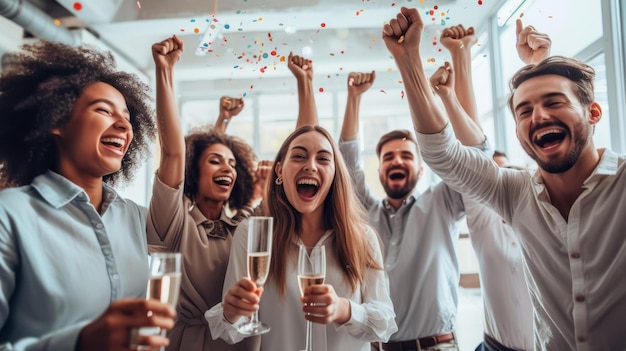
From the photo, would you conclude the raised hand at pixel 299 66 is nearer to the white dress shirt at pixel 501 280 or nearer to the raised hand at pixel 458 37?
the raised hand at pixel 458 37

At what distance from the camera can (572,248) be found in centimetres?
117

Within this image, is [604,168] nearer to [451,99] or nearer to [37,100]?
[451,99]

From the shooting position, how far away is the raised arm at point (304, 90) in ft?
5.32

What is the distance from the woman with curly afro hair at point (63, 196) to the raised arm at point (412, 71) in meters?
0.77

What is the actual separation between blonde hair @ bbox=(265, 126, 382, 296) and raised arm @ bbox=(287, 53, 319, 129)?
20 cm

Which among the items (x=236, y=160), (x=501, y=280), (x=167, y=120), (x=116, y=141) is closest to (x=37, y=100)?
(x=116, y=141)

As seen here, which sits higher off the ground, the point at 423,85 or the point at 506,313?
the point at 423,85

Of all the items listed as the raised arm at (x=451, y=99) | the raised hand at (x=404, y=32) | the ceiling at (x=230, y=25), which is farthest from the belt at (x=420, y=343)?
the raised hand at (x=404, y=32)

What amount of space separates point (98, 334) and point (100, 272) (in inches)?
12.5

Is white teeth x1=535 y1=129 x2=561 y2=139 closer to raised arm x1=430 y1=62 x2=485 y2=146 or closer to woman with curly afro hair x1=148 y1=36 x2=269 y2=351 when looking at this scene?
raised arm x1=430 y1=62 x2=485 y2=146

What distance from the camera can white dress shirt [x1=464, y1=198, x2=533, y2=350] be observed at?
1.66 m

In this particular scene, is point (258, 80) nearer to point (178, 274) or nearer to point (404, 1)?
point (404, 1)

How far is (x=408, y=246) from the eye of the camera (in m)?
1.81

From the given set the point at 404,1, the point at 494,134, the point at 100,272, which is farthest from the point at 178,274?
the point at 494,134
